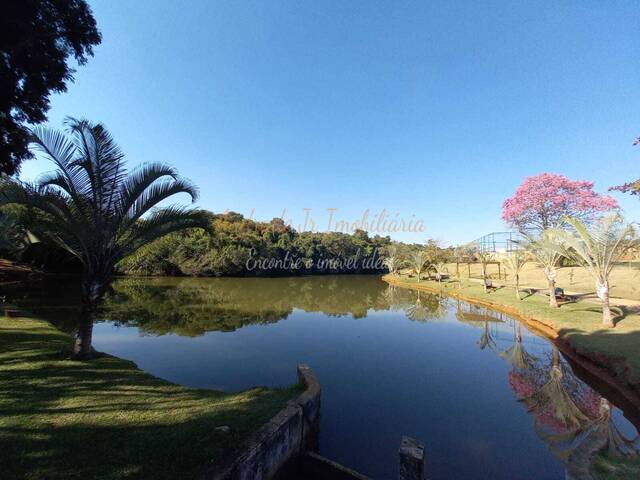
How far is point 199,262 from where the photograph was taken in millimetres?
35156

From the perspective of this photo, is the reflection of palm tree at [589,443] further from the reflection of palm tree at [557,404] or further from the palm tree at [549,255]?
the palm tree at [549,255]

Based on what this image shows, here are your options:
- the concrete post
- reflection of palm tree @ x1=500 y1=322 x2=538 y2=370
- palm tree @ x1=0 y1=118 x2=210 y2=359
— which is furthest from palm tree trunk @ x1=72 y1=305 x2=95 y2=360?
reflection of palm tree @ x1=500 y1=322 x2=538 y2=370

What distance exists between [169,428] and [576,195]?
94.3 ft

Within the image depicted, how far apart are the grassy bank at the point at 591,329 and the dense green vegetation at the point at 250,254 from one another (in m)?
22.8

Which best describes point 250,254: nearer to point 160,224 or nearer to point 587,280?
point 160,224

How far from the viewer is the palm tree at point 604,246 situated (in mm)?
9211

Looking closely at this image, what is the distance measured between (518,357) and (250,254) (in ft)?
109

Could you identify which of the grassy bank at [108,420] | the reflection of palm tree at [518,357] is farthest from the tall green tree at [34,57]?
the reflection of palm tree at [518,357]

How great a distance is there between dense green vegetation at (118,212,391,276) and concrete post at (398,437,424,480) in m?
24.6

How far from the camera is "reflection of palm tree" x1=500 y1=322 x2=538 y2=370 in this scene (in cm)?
782

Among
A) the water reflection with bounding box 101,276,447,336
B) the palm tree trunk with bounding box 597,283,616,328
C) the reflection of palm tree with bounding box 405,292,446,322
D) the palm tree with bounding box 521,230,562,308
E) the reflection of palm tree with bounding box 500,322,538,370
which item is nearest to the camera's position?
the reflection of palm tree with bounding box 500,322,538,370

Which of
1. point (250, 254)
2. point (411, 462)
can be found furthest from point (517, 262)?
point (250, 254)

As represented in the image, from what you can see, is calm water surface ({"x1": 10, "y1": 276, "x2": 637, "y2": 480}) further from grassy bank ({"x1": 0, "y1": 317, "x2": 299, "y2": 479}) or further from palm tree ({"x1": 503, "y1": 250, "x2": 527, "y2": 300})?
palm tree ({"x1": 503, "y1": 250, "x2": 527, "y2": 300})

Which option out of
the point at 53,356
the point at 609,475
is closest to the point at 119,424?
the point at 53,356
